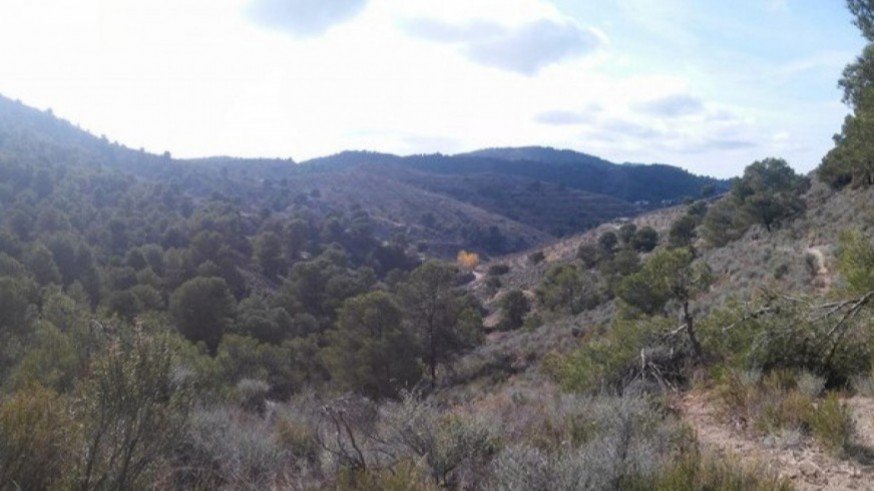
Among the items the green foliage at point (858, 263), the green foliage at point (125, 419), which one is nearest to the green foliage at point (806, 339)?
the green foliage at point (858, 263)

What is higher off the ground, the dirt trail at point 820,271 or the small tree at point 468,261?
the dirt trail at point 820,271

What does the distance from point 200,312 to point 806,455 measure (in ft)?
97.8

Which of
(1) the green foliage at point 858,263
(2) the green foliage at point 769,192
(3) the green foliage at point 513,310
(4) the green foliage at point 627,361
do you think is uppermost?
(2) the green foliage at point 769,192

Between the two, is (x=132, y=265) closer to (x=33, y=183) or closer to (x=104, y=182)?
(x=33, y=183)

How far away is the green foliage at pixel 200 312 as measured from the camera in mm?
30625

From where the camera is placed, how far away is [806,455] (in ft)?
17.6

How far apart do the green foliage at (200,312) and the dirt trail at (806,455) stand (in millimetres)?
27459

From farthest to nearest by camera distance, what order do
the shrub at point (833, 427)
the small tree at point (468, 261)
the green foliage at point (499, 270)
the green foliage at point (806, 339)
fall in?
the small tree at point (468, 261) → the green foliage at point (499, 270) → the green foliage at point (806, 339) → the shrub at point (833, 427)

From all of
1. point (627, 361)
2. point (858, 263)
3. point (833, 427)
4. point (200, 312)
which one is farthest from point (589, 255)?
point (833, 427)

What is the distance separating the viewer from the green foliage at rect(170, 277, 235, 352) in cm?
3062

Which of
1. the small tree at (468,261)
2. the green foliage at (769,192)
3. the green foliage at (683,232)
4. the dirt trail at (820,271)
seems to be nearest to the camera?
the dirt trail at (820,271)

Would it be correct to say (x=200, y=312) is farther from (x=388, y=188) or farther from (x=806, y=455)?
(x=388, y=188)

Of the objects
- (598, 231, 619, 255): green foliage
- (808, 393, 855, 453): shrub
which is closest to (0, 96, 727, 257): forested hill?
(598, 231, 619, 255): green foliage

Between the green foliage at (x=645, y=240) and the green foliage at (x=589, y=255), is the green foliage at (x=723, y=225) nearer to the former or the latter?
the green foliage at (x=645, y=240)
